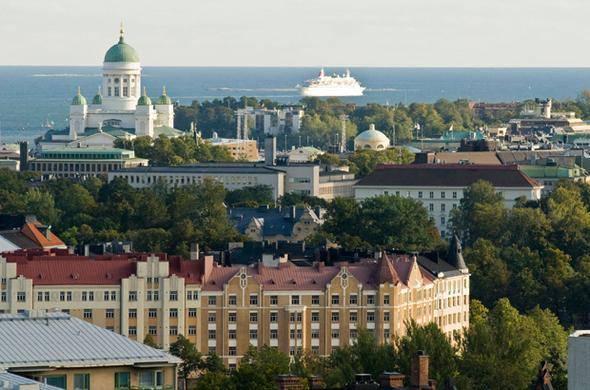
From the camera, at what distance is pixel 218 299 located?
72.0 metres

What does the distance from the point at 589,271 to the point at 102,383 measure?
5213 centimetres

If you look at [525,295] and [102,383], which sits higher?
[102,383]

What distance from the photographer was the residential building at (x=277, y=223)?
10500 centimetres

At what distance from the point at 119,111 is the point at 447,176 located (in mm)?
60214

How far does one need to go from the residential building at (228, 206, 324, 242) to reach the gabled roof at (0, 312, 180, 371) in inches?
2434

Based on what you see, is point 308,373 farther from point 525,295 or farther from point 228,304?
point 525,295

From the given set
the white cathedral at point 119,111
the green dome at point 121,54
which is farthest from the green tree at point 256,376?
the green dome at point 121,54

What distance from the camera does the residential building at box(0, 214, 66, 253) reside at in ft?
276

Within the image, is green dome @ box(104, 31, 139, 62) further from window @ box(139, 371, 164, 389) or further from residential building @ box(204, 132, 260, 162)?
window @ box(139, 371, 164, 389)

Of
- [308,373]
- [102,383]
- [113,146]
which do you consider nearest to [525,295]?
[308,373]

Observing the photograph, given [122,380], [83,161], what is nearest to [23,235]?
[122,380]

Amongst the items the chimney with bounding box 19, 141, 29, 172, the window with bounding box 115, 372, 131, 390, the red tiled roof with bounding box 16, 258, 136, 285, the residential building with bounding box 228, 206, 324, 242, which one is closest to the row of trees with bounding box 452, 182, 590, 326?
the residential building with bounding box 228, 206, 324, 242

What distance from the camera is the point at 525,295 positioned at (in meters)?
85.6

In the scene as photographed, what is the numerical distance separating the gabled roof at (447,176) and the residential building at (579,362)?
9043 cm
